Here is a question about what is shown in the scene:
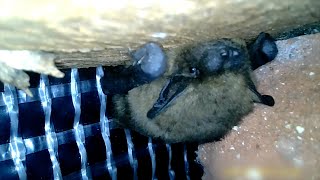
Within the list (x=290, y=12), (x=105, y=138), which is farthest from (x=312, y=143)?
(x=290, y=12)

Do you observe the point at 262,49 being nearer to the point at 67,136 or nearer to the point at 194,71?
the point at 194,71

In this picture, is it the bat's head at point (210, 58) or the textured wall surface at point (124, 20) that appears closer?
the textured wall surface at point (124, 20)

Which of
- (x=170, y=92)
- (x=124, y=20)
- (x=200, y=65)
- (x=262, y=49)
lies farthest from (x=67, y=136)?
(x=124, y=20)

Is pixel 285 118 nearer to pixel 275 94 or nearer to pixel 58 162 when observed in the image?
pixel 275 94

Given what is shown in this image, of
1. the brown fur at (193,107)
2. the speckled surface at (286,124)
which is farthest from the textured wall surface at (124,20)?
the speckled surface at (286,124)

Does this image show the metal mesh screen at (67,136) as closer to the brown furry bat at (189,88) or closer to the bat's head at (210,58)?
the brown furry bat at (189,88)

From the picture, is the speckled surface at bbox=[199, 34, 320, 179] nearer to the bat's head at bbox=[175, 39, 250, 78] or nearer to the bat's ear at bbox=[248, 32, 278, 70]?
the bat's ear at bbox=[248, 32, 278, 70]
